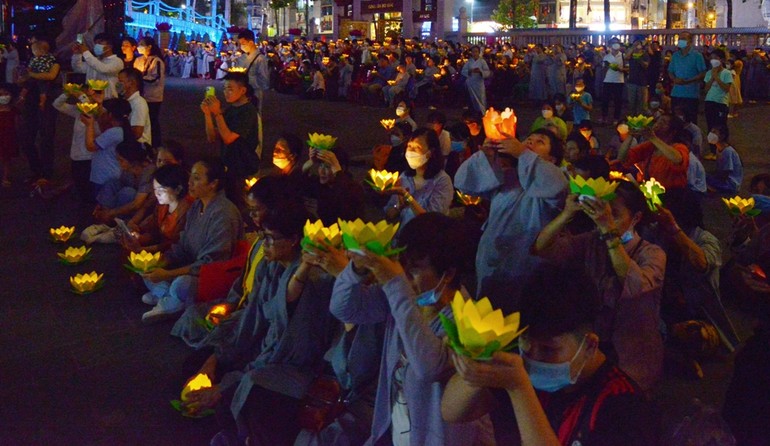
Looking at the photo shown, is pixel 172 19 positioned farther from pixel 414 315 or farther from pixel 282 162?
pixel 414 315

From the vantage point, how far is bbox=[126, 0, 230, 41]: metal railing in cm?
4022

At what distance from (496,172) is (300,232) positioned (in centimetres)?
96

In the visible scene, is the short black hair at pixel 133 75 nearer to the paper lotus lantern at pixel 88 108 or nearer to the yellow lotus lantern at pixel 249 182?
the paper lotus lantern at pixel 88 108

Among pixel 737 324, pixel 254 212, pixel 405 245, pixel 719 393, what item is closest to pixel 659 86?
pixel 737 324

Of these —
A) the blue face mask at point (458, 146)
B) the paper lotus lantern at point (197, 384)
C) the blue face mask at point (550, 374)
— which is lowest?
the paper lotus lantern at point (197, 384)

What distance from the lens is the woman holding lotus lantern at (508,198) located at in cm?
359

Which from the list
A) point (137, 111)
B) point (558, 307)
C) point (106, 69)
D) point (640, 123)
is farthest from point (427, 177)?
point (106, 69)

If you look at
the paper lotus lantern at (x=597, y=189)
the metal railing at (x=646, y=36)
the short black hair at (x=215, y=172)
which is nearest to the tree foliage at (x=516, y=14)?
A: the metal railing at (x=646, y=36)

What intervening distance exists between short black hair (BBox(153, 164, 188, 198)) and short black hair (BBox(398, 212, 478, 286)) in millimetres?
3216

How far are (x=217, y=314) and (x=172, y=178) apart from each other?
5.04 feet

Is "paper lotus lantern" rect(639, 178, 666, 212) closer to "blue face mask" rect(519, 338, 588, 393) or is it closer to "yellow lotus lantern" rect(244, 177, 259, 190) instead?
"blue face mask" rect(519, 338, 588, 393)

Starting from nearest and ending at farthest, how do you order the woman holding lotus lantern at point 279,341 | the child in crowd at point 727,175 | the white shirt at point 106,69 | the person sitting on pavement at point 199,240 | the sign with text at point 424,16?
the woman holding lotus lantern at point 279,341 < the person sitting on pavement at point 199,240 < the white shirt at point 106,69 < the child in crowd at point 727,175 < the sign with text at point 424,16

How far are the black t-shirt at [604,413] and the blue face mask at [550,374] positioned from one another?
0.04 m

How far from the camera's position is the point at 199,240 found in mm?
5277
